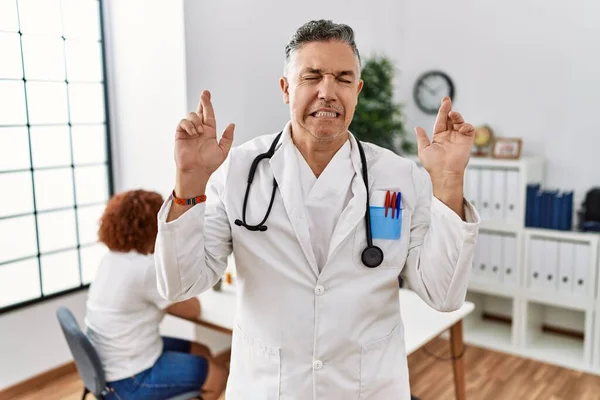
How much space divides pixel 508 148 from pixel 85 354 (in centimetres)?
310

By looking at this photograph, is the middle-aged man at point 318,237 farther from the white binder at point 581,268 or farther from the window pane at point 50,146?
the white binder at point 581,268

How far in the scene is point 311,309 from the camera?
1388 millimetres

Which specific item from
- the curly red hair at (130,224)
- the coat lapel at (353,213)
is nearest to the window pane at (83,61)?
the curly red hair at (130,224)

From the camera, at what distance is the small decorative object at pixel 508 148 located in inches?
159

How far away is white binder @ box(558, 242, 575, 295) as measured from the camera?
3754 millimetres

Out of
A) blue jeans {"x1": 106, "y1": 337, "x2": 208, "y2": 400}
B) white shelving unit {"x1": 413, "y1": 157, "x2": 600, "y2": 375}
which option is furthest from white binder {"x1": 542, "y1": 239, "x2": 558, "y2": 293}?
blue jeans {"x1": 106, "y1": 337, "x2": 208, "y2": 400}

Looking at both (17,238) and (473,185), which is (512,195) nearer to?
(473,185)

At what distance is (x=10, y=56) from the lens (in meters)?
3.24

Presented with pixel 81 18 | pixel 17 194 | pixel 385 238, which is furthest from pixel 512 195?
pixel 17 194

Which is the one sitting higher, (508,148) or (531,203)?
(508,148)

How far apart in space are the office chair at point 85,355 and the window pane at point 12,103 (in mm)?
1440

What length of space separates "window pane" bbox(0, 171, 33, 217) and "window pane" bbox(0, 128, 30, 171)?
56mm

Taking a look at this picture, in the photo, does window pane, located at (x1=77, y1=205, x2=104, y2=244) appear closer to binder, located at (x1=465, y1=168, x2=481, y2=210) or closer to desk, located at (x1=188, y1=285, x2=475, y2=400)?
desk, located at (x1=188, y1=285, x2=475, y2=400)

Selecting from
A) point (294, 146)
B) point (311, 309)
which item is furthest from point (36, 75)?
point (311, 309)
